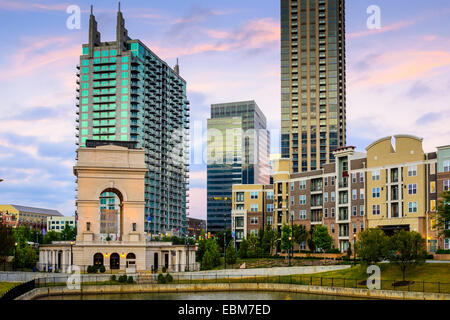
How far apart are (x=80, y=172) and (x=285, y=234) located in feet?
134

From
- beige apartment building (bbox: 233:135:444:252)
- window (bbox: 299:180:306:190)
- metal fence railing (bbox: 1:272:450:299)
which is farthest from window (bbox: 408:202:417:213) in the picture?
window (bbox: 299:180:306:190)

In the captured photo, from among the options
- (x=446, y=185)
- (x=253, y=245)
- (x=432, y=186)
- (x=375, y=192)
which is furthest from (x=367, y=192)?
(x=253, y=245)

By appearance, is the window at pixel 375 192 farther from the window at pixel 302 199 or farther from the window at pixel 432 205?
the window at pixel 302 199

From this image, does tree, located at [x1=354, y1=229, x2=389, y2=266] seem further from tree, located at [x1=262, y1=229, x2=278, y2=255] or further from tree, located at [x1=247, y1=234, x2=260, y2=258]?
tree, located at [x1=262, y1=229, x2=278, y2=255]

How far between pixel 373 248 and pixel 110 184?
1870 inches

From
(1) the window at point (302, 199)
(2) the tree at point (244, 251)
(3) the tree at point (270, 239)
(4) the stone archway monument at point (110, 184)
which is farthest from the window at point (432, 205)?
(4) the stone archway monument at point (110, 184)

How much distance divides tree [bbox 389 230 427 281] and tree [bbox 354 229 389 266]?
2.03m

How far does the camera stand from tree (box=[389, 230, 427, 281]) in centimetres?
7188

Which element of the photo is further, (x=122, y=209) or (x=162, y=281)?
(x=122, y=209)

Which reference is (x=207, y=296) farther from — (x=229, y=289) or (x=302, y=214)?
(x=302, y=214)

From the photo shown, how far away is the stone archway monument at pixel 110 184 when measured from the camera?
101 metres
